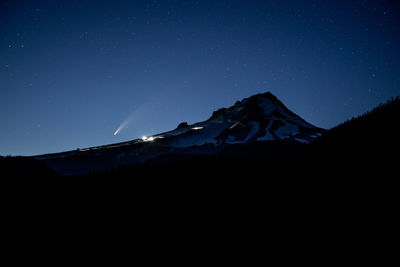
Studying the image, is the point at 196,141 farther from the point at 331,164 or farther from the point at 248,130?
the point at 331,164

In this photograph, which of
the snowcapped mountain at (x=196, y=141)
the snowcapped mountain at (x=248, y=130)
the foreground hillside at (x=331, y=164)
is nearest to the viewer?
the foreground hillside at (x=331, y=164)

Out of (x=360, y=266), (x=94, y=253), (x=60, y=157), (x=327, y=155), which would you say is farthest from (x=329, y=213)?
(x=60, y=157)

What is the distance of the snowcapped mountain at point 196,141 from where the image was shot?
1767 cm

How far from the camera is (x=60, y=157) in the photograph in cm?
1850

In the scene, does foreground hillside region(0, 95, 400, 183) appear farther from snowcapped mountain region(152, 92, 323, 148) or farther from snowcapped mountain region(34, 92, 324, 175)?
snowcapped mountain region(152, 92, 323, 148)

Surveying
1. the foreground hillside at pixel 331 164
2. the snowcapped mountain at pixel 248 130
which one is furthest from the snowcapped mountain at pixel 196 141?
the foreground hillside at pixel 331 164

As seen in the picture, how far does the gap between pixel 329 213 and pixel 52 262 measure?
382cm

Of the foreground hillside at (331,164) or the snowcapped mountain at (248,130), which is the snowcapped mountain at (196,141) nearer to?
the snowcapped mountain at (248,130)

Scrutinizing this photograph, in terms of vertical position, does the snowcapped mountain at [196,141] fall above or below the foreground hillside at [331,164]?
above

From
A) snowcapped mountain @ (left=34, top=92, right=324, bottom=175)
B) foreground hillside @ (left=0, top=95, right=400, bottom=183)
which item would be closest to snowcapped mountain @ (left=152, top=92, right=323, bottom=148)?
snowcapped mountain @ (left=34, top=92, right=324, bottom=175)

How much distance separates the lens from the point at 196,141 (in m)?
23.0

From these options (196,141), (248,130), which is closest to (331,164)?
(196,141)

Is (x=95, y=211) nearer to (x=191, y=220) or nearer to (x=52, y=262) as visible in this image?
(x=52, y=262)

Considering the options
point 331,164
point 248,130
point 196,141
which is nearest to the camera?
point 331,164
